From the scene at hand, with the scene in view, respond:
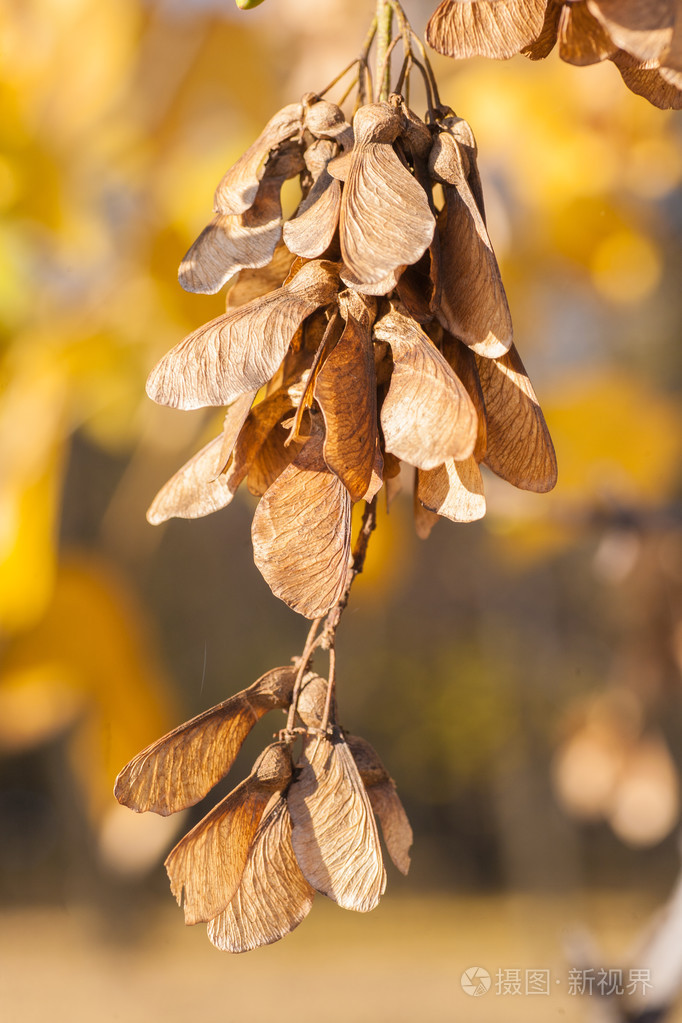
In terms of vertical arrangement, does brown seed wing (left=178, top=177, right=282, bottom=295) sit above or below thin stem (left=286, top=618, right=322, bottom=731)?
above

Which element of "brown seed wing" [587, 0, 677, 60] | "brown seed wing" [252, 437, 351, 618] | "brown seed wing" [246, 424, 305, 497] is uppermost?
"brown seed wing" [587, 0, 677, 60]

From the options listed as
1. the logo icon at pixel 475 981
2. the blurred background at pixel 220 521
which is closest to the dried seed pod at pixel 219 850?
the blurred background at pixel 220 521

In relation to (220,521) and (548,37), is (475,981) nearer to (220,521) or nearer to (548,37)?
(220,521)

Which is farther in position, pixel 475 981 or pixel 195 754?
pixel 475 981

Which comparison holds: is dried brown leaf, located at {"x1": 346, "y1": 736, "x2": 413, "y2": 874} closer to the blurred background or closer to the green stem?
the green stem

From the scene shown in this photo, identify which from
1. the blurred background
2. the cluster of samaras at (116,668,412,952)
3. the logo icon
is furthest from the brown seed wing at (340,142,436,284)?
the logo icon

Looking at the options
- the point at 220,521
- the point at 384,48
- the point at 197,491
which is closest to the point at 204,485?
the point at 197,491
